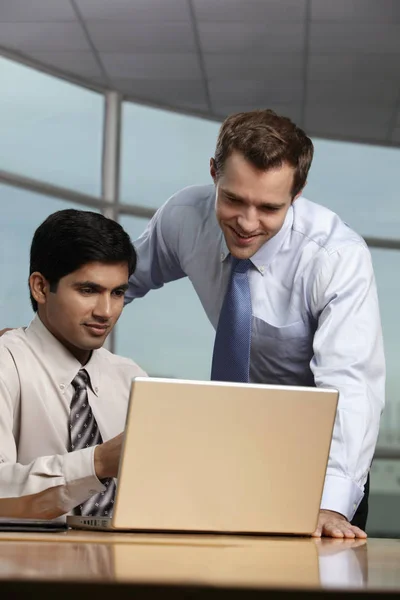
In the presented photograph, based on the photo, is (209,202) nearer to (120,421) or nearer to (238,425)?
(120,421)

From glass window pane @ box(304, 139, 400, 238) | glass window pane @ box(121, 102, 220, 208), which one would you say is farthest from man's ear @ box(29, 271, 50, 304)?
glass window pane @ box(304, 139, 400, 238)

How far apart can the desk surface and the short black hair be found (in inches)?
31.3

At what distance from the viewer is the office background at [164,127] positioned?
18.4 feet

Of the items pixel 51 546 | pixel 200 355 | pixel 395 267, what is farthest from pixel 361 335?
pixel 395 267

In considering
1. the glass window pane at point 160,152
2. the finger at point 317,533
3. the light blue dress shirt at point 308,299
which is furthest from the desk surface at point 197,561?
the glass window pane at point 160,152

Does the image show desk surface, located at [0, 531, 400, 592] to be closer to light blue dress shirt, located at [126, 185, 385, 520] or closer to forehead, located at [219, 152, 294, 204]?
light blue dress shirt, located at [126, 185, 385, 520]

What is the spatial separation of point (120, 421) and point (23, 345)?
9.8 inches

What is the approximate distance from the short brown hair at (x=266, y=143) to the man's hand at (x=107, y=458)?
0.79 m

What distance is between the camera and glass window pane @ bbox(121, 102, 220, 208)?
19.4ft

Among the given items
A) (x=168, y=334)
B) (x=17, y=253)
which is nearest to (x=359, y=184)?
(x=168, y=334)

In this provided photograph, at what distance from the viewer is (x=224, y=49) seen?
19.4 ft

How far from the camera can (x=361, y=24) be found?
18.9 ft

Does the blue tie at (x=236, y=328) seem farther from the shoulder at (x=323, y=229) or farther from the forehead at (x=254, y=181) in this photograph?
the forehead at (x=254, y=181)

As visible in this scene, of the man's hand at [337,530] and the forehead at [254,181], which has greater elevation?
the forehead at [254,181]
